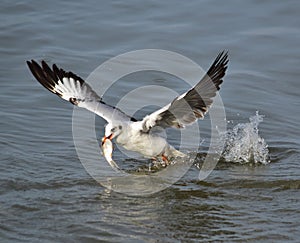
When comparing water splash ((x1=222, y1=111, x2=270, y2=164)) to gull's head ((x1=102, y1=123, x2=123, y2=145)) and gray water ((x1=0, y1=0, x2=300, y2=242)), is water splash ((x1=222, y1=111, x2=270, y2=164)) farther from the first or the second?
gull's head ((x1=102, y1=123, x2=123, y2=145))

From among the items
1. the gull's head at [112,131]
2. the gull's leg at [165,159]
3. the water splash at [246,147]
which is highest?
the water splash at [246,147]

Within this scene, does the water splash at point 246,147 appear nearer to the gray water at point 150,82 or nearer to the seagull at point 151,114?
the gray water at point 150,82

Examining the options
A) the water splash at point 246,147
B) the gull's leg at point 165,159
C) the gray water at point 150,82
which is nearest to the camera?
the gray water at point 150,82

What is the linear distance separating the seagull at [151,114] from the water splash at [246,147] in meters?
0.63

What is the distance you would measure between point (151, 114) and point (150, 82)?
135 inches

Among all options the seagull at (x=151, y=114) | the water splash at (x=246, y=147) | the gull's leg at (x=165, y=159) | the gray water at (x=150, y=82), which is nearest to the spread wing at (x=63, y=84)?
the seagull at (x=151, y=114)

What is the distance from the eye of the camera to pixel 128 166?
27.3 feet

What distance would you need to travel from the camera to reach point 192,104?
738 cm

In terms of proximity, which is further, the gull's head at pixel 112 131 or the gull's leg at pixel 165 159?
the gull's leg at pixel 165 159

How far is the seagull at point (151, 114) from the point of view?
23.6 ft

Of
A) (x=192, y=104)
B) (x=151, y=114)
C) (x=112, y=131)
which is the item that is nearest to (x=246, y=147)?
(x=192, y=104)

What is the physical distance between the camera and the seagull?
7184mm

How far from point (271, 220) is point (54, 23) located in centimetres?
785

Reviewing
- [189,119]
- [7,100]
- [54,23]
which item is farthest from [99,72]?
[189,119]
